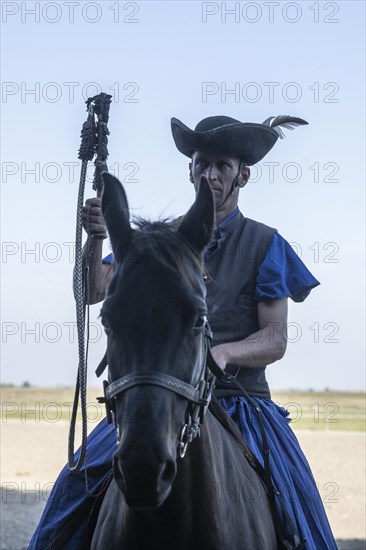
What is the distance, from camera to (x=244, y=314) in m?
4.89

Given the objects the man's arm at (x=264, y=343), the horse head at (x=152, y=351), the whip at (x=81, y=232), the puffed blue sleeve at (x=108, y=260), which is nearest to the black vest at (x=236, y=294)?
the man's arm at (x=264, y=343)

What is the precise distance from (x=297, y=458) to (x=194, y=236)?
1798 millimetres

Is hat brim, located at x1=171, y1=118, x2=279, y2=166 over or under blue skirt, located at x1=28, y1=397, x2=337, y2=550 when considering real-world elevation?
over

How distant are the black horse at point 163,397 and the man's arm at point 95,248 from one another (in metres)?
0.65

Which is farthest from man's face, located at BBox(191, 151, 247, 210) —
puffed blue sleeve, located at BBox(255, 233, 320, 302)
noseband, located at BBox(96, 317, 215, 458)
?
noseband, located at BBox(96, 317, 215, 458)

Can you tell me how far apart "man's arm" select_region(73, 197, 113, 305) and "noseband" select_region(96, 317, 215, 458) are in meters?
0.83

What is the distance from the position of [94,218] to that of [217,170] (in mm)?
1209

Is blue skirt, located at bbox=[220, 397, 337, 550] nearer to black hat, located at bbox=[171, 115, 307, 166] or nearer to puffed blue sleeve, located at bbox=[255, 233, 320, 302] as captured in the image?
puffed blue sleeve, located at bbox=[255, 233, 320, 302]

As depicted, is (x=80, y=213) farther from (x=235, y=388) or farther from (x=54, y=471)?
(x=54, y=471)

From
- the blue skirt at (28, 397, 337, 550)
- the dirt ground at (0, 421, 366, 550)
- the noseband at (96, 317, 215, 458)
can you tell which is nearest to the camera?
the noseband at (96, 317, 215, 458)

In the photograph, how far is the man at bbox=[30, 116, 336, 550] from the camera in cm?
441

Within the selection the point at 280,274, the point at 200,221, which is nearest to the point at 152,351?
the point at 200,221

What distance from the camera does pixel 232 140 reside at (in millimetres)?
5102

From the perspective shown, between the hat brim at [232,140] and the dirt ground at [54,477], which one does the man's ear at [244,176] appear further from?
the dirt ground at [54,477]
